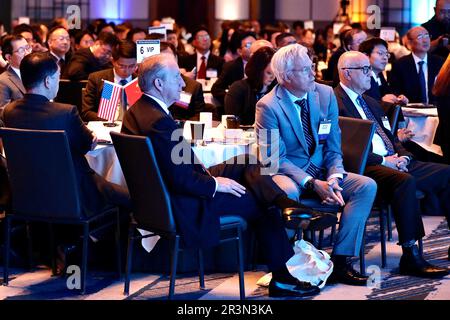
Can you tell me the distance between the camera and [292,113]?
5.77m

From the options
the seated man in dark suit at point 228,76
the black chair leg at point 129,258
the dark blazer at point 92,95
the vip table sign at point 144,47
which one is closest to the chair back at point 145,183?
the black chair leg at point 129,258

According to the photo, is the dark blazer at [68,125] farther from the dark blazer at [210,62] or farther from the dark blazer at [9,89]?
the dark blazer at [210,62]

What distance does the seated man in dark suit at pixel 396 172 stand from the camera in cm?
594

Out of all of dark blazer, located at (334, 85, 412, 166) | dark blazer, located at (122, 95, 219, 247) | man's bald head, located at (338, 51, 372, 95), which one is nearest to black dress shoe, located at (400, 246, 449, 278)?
dark blazer, located at (334, 85, 412, 166)

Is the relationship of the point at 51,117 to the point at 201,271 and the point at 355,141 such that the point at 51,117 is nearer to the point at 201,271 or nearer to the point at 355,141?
the point at 201,271

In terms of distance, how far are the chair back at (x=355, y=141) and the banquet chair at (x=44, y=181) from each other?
60.8 inches

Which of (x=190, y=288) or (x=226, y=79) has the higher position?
(x=226, y=79)

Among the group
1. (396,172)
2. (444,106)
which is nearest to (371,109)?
(444,106)

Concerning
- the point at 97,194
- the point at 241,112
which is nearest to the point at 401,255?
the point at 241,112

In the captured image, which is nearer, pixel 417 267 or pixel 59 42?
pixel 417 267

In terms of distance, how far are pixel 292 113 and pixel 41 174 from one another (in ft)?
4.88

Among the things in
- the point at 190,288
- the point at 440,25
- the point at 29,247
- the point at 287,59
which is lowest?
the point at 190,288

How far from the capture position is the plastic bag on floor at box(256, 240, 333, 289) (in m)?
5.49

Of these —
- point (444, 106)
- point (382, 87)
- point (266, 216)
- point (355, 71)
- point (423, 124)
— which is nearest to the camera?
point (266, 216)
